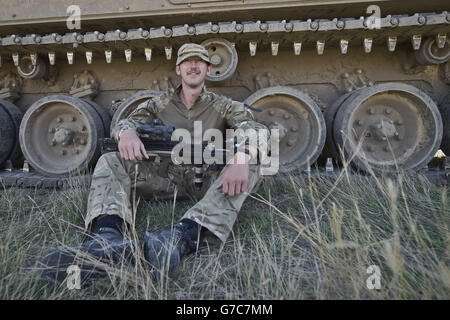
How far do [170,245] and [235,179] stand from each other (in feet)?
1.66

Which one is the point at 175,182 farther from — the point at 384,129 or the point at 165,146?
the point at 384,129

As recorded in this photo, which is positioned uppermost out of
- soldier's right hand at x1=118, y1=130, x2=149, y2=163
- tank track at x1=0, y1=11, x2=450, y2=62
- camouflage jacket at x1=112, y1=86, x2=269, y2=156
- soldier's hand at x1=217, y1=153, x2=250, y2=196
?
tank track at x1=0, y1=11, x2=450, y2=62

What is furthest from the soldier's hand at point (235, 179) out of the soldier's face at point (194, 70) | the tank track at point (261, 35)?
the tank track at point (261, 35)

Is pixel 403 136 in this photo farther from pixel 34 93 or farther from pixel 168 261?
pixel 34 93

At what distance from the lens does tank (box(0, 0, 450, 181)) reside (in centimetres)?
249

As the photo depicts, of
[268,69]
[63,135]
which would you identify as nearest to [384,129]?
[268,69]

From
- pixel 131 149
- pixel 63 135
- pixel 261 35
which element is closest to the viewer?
pixel 131 149

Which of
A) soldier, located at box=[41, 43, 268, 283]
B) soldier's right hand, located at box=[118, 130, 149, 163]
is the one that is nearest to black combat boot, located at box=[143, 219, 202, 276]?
soldier, located at box=[41, 43, 268, 283]

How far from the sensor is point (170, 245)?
122cm

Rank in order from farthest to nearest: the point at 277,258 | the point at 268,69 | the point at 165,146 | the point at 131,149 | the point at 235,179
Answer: the point at 268,69, the point at 165,146, the point at 131,149, the point at 235,179, the point at 277,258

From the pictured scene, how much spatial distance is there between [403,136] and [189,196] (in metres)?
2.37

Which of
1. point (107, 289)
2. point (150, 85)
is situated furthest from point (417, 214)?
point (150, 85)

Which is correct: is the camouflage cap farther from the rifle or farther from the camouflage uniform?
the rifle

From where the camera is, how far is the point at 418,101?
256 centimetres
